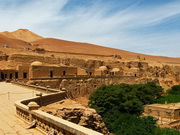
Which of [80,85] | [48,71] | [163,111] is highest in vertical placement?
[48,71]

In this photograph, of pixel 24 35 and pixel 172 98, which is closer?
pixel 172 98

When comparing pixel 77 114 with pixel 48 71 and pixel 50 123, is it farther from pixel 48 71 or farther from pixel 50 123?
pixel 48 71

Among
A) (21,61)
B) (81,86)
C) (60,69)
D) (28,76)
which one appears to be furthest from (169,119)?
(21,61)

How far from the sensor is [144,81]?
41.9 meters

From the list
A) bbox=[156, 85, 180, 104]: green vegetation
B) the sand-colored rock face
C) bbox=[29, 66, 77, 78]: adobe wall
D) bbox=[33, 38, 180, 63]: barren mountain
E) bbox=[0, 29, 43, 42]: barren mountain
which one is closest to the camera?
the sand-colored rock face

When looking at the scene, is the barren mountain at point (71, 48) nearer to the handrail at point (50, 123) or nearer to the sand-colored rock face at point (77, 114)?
the sand-colored rock face at point (77, 114)

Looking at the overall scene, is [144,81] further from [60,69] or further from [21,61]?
[21,61]

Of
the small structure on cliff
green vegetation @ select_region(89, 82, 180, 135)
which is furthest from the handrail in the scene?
the small structure on cliff

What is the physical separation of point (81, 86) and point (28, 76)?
7.58 meters

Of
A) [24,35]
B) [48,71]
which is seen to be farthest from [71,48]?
[48,71]

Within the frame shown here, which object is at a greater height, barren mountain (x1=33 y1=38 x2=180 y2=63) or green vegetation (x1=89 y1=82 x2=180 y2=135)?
barren mountain (x1=33 y1=38 x2=180 y2=63)

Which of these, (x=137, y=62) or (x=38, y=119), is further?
(x=137, y=62)

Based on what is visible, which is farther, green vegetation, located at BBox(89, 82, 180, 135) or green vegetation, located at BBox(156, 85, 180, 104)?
green vegetation, located at BBox(156, 85, 180, 104)

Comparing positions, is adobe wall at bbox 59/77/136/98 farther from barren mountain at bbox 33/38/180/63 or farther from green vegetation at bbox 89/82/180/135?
barren mountain at bbox 33/38/180/63
